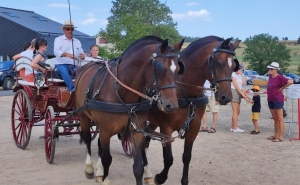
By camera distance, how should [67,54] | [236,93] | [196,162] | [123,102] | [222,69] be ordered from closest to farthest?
[123,102] < [222,69] < [67,54] < [196,162] < [236,93]

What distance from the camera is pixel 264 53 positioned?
1880 inches

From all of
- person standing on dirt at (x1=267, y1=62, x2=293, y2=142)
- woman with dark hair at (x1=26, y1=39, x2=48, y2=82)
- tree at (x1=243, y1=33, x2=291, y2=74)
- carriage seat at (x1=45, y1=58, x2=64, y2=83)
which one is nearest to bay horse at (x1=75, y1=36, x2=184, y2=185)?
carriage seat at (x1=45, y1=58, x2=64, y2=83)

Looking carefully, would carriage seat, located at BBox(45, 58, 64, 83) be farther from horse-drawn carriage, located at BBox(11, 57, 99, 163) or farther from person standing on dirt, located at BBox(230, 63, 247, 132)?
person standing on dirt, located at BBox(230, 63, 247, 132)

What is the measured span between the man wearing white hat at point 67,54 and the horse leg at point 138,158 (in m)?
2.41

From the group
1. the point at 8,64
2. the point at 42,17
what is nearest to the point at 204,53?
the point at 8,64

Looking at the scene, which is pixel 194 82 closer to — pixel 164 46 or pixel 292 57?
pixel 164 46

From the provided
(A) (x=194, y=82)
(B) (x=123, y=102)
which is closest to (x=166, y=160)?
(A) (x=194, y=82)

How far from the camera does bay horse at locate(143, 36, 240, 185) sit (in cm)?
498

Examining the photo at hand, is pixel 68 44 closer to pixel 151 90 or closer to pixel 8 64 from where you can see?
pixel 151 90

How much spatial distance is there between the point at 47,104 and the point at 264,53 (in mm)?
43353

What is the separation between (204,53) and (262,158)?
3.25 meters

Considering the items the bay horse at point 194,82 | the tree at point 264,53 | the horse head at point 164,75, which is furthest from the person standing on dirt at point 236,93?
the tree at point 264,53

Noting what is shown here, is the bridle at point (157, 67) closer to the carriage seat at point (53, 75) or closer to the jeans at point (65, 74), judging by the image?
the jeans at point (65, 74)

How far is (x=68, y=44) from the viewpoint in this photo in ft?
22.9
